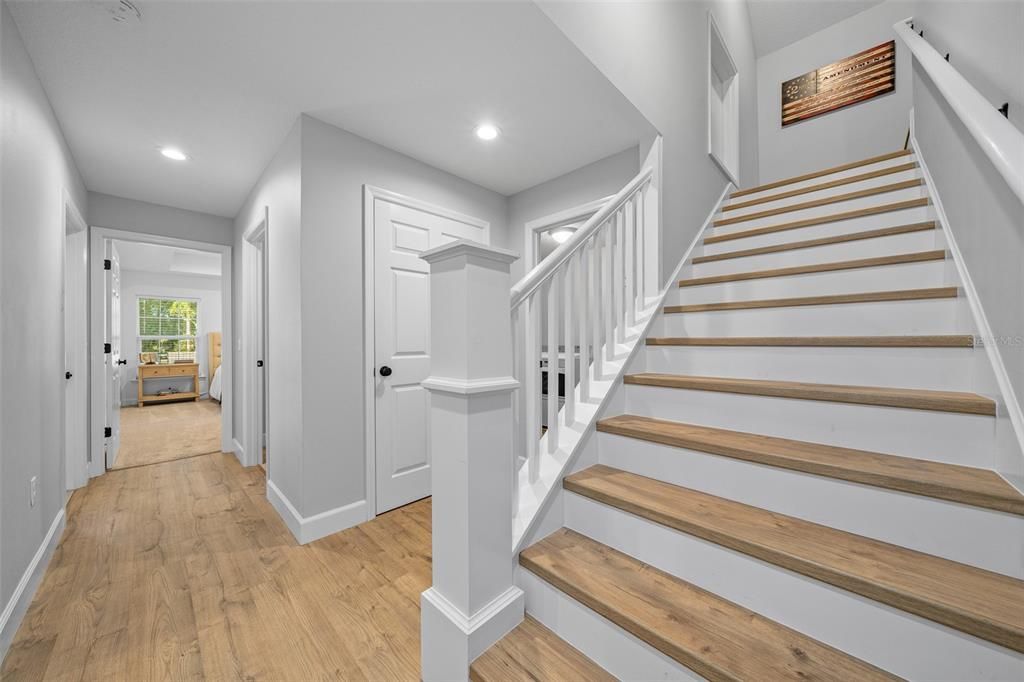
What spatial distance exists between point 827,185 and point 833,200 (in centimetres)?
38

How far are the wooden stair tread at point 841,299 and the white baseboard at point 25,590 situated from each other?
3020mm

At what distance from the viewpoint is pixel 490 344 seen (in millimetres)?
1088

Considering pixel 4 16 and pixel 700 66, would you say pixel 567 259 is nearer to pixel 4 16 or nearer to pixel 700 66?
pixel 4 16

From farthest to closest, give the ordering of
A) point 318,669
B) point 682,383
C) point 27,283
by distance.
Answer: point 27,283
point 682,383
point 318,669

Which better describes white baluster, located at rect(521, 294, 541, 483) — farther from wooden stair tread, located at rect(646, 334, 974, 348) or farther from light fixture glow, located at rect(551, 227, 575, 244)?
light fixture glow, located at rect(551, 227, 575, 244)

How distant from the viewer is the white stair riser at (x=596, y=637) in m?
0.91

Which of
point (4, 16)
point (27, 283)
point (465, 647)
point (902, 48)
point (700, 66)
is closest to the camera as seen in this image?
point (465, 647)

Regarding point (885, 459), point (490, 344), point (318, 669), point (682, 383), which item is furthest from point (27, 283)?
point (885, 459)

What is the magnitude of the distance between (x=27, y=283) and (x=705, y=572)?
2891 mm

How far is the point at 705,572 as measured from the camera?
1.05 meters

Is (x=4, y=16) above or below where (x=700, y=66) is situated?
below

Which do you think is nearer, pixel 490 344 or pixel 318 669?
pixel 490 344

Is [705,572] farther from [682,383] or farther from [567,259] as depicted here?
[567,259]

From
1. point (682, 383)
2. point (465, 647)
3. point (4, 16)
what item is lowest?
point (465, 647)
